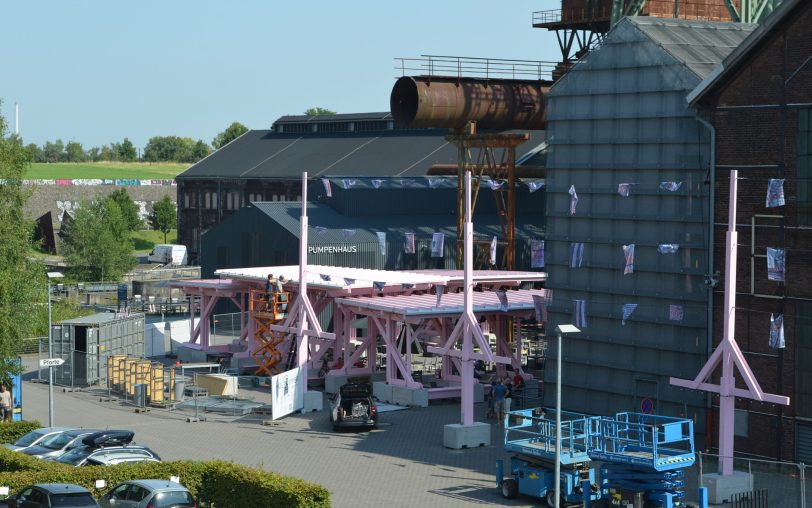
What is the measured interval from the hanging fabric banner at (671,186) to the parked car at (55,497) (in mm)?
22048

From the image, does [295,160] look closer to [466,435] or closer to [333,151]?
[333,151]

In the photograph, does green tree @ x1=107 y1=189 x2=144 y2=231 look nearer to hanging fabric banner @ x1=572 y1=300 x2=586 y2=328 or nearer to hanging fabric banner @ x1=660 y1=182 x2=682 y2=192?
hanging fabric banner @ x1=572 y1=300 x2=586 y2=328

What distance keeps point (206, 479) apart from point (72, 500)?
460 cm

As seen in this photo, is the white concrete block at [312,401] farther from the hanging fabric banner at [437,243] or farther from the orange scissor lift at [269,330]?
the hanging fabric banner at [437,243]

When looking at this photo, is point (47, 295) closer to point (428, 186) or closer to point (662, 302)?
point (662, 302)

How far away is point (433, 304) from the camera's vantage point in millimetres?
56094

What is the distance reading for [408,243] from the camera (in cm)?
7469

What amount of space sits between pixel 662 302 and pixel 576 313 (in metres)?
3.88

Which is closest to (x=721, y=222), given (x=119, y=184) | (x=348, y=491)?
(x=348, y=491)

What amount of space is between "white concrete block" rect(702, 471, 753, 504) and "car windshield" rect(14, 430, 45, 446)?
19737 mm

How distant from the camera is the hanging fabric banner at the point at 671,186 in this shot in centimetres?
4403

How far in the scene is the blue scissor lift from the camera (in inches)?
1358

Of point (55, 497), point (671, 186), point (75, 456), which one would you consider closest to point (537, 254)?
point (671, 186)

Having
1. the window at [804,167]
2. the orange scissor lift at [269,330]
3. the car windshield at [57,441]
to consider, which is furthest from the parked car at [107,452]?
the orange scissor lift at [269,330]
